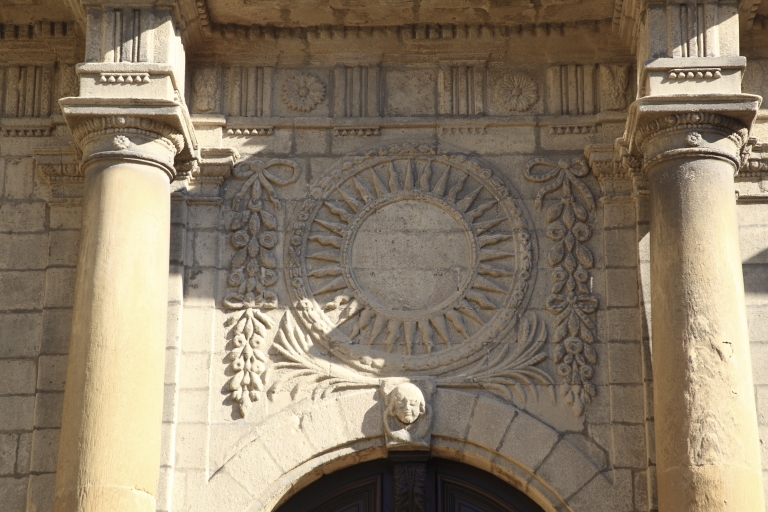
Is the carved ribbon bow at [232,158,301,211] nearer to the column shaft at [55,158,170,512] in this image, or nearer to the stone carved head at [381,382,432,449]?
the column shaft at [55,158,170,512]

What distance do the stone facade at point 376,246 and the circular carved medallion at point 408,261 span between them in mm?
20

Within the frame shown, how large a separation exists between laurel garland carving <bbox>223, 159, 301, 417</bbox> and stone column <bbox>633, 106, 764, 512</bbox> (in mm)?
3122

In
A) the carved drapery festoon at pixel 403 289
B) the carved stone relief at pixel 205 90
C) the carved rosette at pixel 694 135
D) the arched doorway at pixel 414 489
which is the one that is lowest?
the arched doorway at pixel 414 489

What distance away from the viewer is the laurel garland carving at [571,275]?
9.81 m

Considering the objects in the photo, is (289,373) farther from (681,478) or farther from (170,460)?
(681,478)

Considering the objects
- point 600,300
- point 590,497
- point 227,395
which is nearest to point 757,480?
point 590,497

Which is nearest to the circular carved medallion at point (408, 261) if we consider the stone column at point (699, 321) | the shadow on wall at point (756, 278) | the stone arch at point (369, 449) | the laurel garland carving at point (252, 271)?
the laurel garland carving at point (252, 271)

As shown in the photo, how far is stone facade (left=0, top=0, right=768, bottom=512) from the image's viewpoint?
8.95 metres

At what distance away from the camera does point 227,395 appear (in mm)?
9891

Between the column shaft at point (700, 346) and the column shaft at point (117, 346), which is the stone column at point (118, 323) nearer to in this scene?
the column shaft at point (117, 346)

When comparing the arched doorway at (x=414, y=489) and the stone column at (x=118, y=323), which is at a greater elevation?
the stone column at (x=118, y=323)

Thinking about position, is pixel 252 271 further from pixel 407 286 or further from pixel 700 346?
pixel 700 346

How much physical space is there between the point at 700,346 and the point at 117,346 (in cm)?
420

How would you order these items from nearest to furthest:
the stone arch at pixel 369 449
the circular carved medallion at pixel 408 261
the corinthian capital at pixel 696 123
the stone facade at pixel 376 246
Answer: the stone facade at pixel 376 246, the corinthian capital at pixel 696 123, the stone arch at pixel 369 449, the circular carved medallion at pixel 408 261
